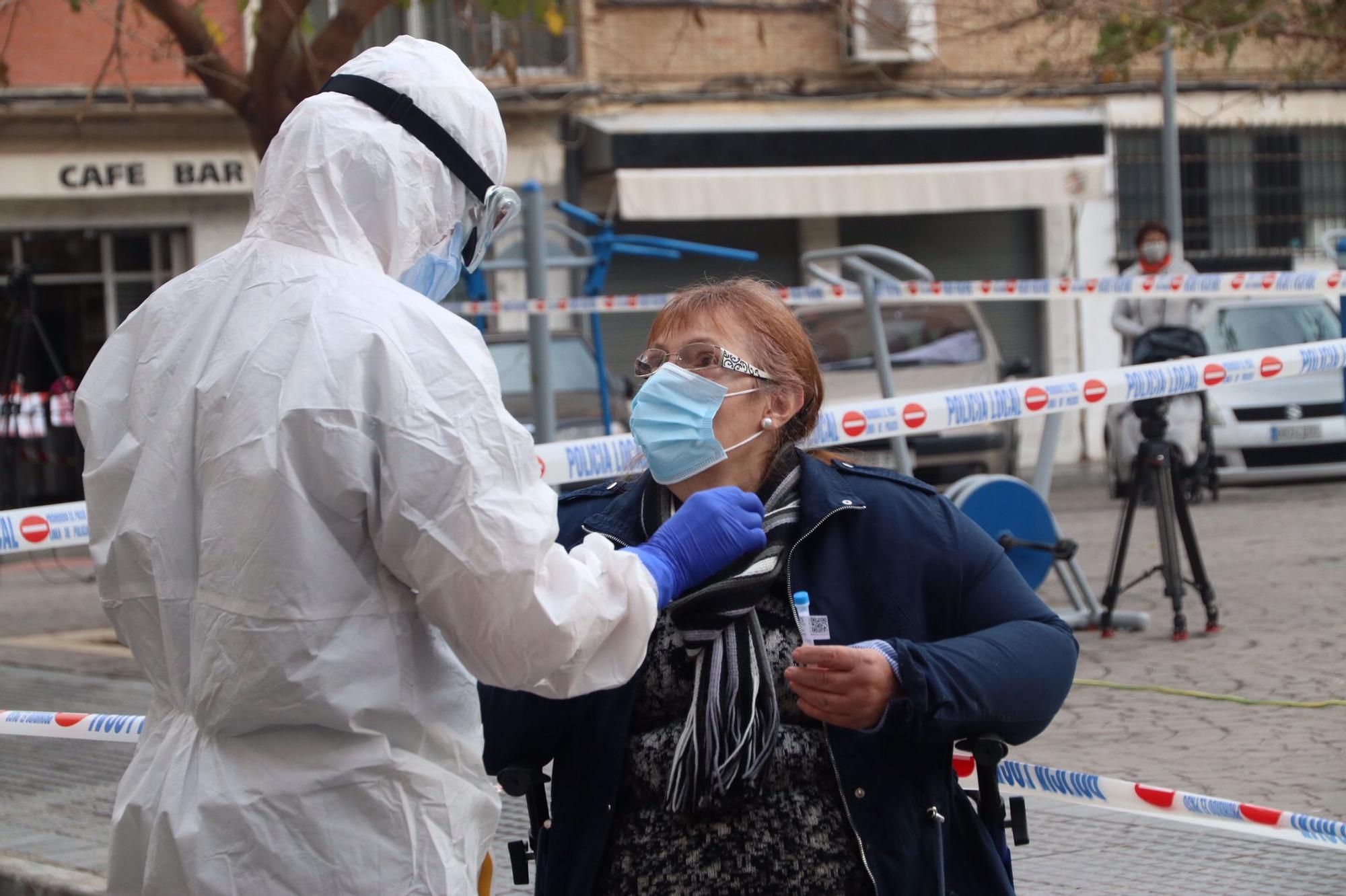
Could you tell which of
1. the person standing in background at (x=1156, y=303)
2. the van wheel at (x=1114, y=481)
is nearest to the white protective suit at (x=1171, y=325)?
the person standing in background at (x=1156, y=303)

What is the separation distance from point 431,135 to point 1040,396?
3.82m

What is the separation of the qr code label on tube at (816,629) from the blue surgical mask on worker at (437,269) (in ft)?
2.52

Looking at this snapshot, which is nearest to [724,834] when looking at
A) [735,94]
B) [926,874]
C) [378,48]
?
[926,874]

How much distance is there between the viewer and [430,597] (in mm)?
2145

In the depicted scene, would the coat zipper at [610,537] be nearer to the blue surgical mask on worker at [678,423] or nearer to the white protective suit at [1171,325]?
the blue surgical mask on worker at [678,423]

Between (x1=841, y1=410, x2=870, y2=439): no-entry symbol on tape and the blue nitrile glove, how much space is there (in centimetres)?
310

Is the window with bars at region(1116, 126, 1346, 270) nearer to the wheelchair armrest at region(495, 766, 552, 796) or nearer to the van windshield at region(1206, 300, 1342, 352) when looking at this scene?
the van windshield at region(1206, 300, 1342, 352)

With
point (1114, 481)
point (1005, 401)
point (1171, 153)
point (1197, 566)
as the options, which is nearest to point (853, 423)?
point (1005, 401)

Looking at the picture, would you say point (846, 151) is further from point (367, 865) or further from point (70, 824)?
point (367, 865)

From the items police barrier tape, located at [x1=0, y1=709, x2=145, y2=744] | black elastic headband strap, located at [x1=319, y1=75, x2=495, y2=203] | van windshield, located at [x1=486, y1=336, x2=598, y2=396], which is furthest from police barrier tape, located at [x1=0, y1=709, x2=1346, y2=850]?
van windshield, located at [x1=486, y1=336, x2=598, y2=396]

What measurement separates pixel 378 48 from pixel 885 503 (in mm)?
1062

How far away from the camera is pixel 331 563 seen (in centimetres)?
214

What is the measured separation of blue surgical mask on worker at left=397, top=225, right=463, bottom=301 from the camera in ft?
8.37

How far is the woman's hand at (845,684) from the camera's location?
2451 mm
